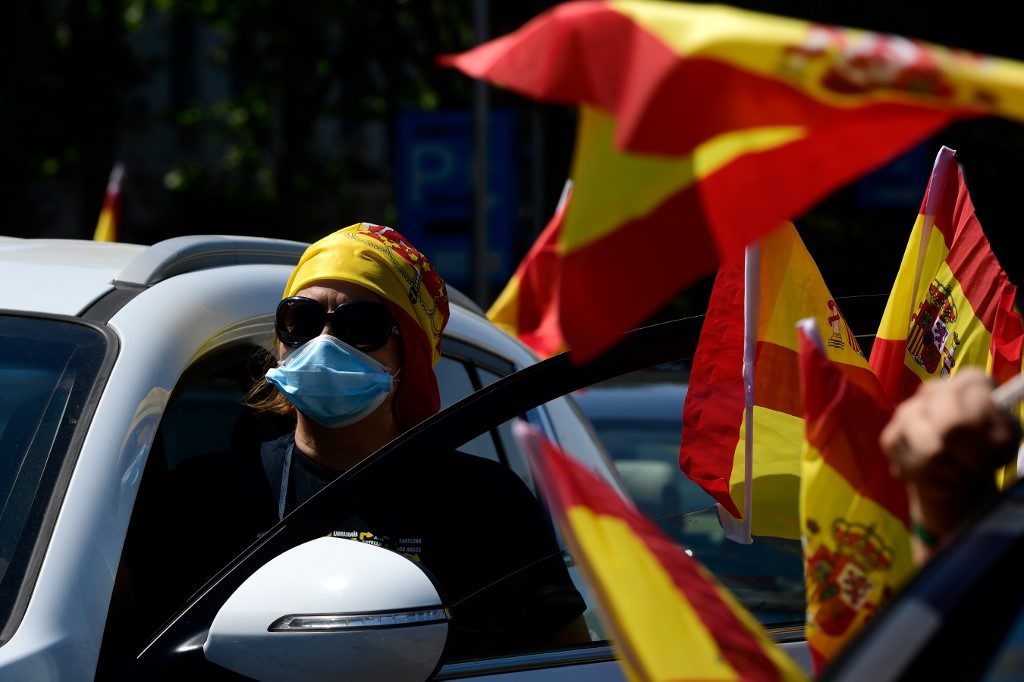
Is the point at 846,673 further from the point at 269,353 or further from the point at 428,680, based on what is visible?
the point at 269,353


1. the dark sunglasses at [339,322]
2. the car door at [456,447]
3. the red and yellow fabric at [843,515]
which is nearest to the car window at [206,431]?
the dark sunglasses at [339,322]

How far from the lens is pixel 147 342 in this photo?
2229 mm

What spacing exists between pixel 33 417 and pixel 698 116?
135 cm

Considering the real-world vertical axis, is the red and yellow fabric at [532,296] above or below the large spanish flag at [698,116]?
below

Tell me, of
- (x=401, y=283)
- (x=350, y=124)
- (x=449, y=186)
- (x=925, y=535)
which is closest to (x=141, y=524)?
(x=401, y=283)

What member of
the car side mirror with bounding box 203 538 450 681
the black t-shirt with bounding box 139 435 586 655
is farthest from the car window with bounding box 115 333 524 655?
the car side mirror with bounding box 203 538 450 681

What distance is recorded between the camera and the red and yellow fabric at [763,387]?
2.15 metres

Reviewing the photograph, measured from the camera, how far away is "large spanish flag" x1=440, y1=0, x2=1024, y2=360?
3.98ft

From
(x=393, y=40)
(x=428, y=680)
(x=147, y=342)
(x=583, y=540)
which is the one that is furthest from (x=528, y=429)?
(x=393, y=40)

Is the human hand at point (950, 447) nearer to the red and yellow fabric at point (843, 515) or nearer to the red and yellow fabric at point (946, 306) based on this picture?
the red and yellow fabric at point (843, 515)

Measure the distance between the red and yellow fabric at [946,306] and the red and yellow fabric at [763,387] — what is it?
7 centimetres

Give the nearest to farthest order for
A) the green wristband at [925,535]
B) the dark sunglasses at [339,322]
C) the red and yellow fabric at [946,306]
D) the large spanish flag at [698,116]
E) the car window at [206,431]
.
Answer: the large spanish flag at [698,116] < the green wristband at [925,535] < the red and yellow fabric at [946,306] < the car window at [206,431] < the dark sunglasses at [339,322]

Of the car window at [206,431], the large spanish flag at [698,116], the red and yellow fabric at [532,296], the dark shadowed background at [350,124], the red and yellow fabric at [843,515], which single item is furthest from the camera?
the dark shadowed background at [350,124]

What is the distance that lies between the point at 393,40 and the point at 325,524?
12848mm
